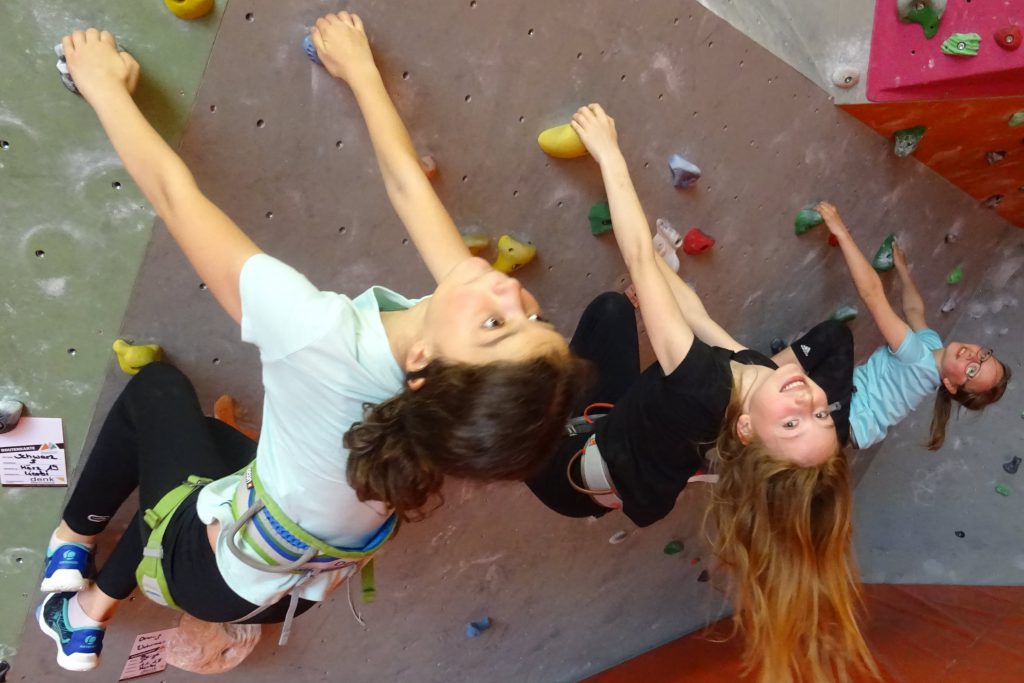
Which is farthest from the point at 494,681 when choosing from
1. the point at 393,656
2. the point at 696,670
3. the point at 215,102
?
the point at 215,102

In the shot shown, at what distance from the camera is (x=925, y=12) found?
5.09ft

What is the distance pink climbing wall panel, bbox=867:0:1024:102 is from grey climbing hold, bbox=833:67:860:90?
0.03 m

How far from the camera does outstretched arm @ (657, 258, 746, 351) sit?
5.26ft

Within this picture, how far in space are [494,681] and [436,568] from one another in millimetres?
515

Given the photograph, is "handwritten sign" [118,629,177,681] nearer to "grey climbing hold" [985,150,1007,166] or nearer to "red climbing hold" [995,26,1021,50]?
A: "red climbing hold" [995,26,1021,50]

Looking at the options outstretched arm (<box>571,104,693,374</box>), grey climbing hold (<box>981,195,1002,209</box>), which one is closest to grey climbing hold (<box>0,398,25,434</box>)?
outstretched arm (<box>571,104,693,374</box>)

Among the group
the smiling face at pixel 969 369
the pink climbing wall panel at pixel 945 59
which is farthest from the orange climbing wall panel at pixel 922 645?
the pink climbing wall panel at pixel 945 59

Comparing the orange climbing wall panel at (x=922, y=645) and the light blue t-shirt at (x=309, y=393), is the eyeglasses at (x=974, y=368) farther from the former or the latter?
the light blue t-shirt at (x=309, y=393)

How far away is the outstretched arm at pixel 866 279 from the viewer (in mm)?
1891

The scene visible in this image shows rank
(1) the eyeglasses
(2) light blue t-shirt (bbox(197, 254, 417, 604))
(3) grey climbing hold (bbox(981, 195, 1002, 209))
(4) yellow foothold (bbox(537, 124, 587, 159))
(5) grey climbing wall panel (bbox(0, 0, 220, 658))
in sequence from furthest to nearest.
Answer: (3) grey climbing hold (bbox(981, 195, 1002, 209))
(1) the eyeglasses
(4) yellow foothold (bbox(537, 124, 587, 159))
(5) grey climbing wall panel (bbox(0, 0, 220, 658))
(2) light blue t-shirt (bbox(197, 254, 417, 604))

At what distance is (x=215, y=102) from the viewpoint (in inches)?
47.4

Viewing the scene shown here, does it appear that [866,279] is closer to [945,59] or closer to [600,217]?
[945,59]

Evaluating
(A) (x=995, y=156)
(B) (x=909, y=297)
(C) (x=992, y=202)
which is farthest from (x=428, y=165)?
→ (C) (x=992, y=202)

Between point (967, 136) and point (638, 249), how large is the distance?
113cm
